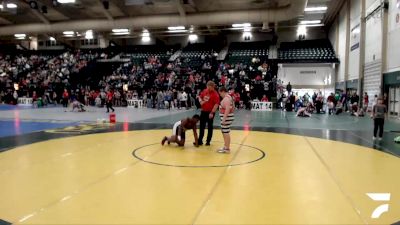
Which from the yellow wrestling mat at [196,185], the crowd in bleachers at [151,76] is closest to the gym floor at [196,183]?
the yellow wrestling mat at [196,185]

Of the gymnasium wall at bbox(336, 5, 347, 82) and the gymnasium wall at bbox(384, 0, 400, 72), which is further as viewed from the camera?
the gymnasium wall at bbox(336, 5, 347, 82)

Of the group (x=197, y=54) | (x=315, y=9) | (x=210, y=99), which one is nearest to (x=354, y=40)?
(x=315, y=9)

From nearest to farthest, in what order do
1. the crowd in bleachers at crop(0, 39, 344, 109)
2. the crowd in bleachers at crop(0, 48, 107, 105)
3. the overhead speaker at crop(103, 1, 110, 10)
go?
the crowd in bleachers at crop(0, 39, 344, 109) < the overhead speaker at crop(103, 1, 110, 10) < the crowd in bleachers at crop(0, 48, 107, 105)

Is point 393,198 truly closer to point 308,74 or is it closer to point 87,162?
point 87,162

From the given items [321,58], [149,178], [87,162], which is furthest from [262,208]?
[321,58]

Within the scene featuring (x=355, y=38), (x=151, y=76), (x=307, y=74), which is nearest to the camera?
(x=355, y=38)

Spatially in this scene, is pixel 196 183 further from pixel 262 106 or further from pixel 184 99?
pixel 184 99

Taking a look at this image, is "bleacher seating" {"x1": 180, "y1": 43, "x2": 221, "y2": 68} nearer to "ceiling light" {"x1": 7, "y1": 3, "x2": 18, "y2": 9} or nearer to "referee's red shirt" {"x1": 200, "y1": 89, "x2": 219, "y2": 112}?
"ceiling light" {"x1": 7, "y1": 3, "x2": 18, "y2": 9}

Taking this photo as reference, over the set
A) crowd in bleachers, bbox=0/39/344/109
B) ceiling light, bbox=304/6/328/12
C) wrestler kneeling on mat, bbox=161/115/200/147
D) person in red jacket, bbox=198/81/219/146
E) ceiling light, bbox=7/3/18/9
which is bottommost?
wrestler kneeling on mat, bbox=161/115/200/147

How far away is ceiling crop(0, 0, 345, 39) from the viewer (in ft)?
97.2

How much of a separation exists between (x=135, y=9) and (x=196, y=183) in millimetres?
31159

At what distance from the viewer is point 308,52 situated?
33781 mm

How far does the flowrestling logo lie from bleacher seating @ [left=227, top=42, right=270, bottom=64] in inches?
1093

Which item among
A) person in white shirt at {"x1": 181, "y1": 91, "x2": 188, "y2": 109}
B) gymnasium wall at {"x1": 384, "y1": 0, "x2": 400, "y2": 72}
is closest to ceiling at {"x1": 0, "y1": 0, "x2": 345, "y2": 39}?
person in white shirt at {"x1": 181, "y1": 91, "x2": 188, "y2": 109}
